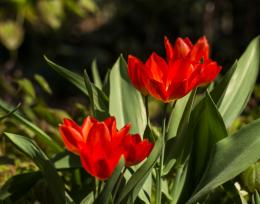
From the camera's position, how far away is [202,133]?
4.62ft

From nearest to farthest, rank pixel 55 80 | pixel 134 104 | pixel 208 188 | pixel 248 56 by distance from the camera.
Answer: pixel 208 188 → pixel 134 104 → pixel 248 56 → pixel 55 80

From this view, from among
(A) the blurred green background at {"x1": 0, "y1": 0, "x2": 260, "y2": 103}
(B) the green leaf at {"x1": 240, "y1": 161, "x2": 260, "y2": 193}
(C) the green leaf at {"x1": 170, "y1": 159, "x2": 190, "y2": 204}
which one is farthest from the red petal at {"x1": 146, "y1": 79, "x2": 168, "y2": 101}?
(A) the blurred green background at {"x1": 0, "y1": 0, "x2": 260, "y2": 103}

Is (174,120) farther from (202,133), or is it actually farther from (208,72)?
(208,72)

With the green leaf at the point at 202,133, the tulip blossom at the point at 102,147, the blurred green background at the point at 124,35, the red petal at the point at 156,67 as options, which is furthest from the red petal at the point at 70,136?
the blurred green background at the point at 124,35

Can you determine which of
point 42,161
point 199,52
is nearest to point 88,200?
point 42,161

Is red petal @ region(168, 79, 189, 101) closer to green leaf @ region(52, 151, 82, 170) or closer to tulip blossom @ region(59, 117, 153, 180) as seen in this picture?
tulip blossom @ region(59, 117, 153, 180)

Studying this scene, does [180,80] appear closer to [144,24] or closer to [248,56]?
[248,56]

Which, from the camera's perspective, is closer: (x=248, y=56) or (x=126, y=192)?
(x=126, y=192)

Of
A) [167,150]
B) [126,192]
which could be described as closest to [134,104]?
[167,150]

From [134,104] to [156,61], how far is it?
0.30 metres

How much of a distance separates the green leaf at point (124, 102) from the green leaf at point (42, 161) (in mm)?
301

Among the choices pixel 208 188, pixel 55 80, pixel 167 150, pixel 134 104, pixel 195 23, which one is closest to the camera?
pixel 208 188

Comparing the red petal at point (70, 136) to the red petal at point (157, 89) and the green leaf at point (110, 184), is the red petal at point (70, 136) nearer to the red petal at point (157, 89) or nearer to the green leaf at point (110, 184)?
the green leaf at point (110, 184)

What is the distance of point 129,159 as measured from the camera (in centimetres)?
112
